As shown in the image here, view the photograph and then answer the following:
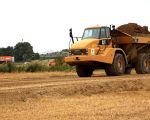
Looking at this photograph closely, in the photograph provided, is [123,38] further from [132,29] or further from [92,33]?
[92,33]

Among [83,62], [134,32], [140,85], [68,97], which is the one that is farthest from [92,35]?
[68,97]

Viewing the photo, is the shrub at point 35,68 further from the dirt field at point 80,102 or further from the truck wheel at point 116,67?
the dirt field at point 80,102

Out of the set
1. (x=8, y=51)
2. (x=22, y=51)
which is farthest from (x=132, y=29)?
(x=8, y=51)

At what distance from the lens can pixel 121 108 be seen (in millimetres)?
12797

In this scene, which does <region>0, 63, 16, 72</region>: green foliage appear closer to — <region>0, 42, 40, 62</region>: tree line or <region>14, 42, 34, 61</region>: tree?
<region>0, 42, 40, 62</region>: tree line

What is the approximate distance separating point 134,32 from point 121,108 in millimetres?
14935

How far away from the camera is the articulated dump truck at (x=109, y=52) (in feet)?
79.2

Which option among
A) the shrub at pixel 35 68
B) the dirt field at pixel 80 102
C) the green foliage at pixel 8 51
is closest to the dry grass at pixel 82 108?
the dirt field at pixel 80 102

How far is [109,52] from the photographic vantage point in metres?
24.6

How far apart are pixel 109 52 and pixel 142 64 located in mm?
3491

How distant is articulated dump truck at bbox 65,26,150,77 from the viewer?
24.1 m

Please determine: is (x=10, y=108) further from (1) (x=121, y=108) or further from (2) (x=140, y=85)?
(2) (x=140, y=85)

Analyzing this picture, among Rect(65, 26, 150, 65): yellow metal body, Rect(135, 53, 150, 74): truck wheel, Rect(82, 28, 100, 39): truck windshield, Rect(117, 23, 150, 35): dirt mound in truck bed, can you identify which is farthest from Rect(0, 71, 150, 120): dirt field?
Rect(117, 23, 150, 35): dirt mound in truck bed

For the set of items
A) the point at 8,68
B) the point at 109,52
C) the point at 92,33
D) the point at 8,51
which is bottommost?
the point at 8,68
